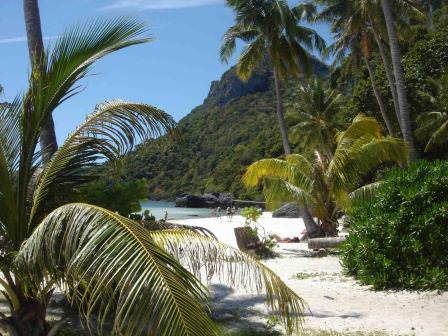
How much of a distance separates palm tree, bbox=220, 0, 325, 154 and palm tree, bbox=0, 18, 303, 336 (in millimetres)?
15443

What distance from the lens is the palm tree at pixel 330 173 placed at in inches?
556

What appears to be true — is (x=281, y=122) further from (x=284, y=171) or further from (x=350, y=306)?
(x=350, y=306)

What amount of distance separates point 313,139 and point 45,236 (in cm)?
3386

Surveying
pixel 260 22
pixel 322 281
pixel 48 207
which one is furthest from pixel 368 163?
pixel 48 207

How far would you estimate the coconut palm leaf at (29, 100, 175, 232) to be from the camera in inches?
201

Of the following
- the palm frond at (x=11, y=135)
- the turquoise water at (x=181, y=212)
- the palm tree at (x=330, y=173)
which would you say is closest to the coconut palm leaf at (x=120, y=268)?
the palm frond at (x=11, y=135)

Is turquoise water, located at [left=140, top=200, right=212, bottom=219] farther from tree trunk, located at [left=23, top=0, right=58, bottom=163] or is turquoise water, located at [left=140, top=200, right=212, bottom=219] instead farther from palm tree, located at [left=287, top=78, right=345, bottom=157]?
tree trunk, located at [left=23, top=0, right=58, bottom=163]

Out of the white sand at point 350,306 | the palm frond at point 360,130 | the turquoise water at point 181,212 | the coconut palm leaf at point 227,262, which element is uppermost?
the palm frond at point 360,130

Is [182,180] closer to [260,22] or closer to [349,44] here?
[349,44]

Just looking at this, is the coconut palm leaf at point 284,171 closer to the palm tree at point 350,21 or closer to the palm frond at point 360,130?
the palm frond at point 360,130

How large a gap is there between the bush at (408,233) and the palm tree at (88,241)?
4099mm

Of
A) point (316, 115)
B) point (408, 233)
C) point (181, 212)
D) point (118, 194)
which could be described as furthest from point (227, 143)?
point (118, 194)

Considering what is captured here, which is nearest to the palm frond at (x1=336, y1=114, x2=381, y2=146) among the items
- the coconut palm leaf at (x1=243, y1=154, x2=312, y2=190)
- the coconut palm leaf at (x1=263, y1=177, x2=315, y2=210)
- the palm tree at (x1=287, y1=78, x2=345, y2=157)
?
the coconut palm leaf at (x1=243, y1=154, x2=312, y2=190)

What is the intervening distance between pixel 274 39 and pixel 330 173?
8792 millimetres
